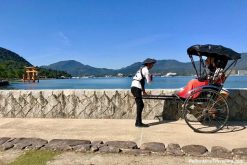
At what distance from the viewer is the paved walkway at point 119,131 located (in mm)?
5648

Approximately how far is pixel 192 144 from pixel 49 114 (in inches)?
181

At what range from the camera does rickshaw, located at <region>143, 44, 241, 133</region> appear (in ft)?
20.8

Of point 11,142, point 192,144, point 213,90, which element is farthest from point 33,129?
point 213,90

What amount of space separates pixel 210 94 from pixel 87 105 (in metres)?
3.48

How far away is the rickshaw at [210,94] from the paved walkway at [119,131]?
0.37 meters

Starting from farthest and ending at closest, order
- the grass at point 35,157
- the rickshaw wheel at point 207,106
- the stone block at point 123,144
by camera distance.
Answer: the rickshaw wheel at point 207,106 → the stone block at point 123,144 → the grass at point 35,157

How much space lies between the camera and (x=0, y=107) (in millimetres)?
8766

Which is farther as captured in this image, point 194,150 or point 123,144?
point 123,144

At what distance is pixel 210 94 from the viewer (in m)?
6.33

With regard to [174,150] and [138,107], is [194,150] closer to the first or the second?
[174,150]

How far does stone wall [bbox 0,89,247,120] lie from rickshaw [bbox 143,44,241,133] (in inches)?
40.3

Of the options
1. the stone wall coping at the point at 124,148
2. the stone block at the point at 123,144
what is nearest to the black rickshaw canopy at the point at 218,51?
the stone wall coping at the point at 124,148

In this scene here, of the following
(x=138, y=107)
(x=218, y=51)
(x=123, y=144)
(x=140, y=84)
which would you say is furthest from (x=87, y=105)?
(x=218, y=51)

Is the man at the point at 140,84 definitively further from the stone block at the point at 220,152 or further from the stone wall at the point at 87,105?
the stone block at the point at 220,152
